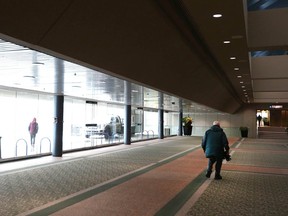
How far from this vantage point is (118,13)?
6.21 m

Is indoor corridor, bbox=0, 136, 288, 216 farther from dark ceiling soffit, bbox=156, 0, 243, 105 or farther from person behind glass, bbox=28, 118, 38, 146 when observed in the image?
person behind glass, bbox=28, 118, 38, 146

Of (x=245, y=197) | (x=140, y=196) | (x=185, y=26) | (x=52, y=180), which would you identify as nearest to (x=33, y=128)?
(x=52, y=180)

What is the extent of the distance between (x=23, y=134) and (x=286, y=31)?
46.9ft

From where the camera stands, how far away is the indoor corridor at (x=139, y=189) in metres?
6.50

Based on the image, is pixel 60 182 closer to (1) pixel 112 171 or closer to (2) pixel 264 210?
(1) pixel 112 171

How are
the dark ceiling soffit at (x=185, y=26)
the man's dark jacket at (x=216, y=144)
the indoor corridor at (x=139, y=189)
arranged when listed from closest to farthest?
the indoor corridor at (x=139, y=189), the dark ceiling soffit at (x=185, y=26), the man's dark jacket at (x=216, y=144)

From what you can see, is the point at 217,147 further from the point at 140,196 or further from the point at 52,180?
the point at 52,180

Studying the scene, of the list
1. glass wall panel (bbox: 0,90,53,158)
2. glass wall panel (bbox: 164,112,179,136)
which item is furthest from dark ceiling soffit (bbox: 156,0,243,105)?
glass wall panel (bbox: 164,112,179,136)

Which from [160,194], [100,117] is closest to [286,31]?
[160,194]

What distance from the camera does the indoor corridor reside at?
650cm

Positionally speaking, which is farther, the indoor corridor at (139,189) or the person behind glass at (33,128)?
the person behind glass at (33,128)

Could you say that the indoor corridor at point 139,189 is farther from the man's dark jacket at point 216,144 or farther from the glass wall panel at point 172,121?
the glass wall panel at point 172,121

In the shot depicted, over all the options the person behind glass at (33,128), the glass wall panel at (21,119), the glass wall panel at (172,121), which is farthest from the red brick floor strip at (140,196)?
the glass wall panel at (172,121)

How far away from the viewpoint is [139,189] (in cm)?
832
